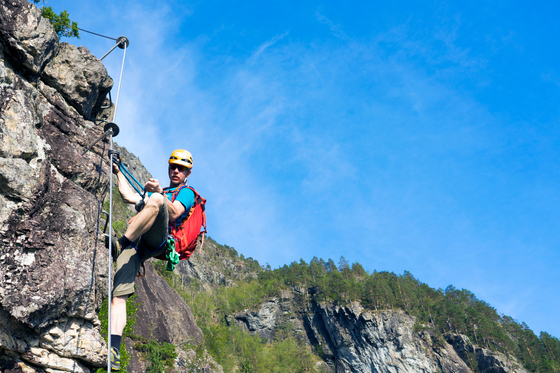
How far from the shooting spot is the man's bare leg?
5180 mm

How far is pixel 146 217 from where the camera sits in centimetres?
523

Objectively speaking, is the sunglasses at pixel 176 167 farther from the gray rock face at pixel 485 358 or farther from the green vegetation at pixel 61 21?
the gray rock face at pixel 485 358

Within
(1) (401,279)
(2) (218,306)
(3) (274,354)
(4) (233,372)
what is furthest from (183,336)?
(1) (401,279)

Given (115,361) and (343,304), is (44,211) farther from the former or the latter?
(343,304)

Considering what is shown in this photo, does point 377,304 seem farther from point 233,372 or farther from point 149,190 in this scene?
point 149,190

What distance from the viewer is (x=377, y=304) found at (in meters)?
94.6

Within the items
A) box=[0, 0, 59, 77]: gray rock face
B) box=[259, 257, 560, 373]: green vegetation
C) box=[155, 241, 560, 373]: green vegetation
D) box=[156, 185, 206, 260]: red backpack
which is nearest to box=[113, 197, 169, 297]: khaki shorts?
box=[156, 185, 206, 260]: red backpack

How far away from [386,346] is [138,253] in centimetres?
9506

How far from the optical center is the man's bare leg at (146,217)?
5180mm

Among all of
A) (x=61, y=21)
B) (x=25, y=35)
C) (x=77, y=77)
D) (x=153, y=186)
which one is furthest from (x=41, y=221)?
(x=61, y=21)

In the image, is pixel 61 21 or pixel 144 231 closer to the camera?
pixel 144 231

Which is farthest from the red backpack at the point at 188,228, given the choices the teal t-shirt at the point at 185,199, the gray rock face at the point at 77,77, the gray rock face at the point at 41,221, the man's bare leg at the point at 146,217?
the gray rock face at the point at 77,77

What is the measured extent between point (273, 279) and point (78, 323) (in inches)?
5070

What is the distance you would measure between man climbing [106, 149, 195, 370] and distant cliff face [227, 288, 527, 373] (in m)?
91.6
